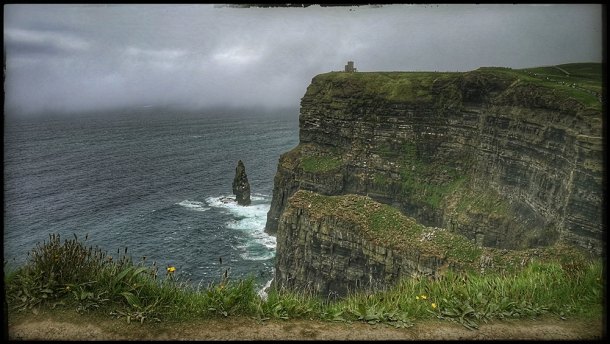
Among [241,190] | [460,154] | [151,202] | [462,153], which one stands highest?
[462,153]

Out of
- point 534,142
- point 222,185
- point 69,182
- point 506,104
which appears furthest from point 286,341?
point 69,182

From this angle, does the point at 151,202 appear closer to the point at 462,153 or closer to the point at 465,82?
the point at 462,153

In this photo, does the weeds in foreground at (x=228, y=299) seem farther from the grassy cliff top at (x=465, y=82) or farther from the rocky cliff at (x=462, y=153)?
the grassy cliff top at (x=465, y=82)

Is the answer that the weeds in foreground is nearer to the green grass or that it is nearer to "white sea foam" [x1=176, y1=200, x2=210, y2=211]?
the green grass

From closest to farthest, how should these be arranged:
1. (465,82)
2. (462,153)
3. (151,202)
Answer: (465,82) → (462,153) → (151,202)

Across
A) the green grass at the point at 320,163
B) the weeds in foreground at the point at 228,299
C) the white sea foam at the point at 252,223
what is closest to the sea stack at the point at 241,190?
the white sea foam at the point at 252,223

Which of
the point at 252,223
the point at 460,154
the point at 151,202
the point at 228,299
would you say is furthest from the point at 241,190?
→ the point at 228,299

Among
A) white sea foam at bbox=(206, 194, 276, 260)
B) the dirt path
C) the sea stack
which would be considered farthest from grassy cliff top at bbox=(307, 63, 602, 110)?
the dirt path
